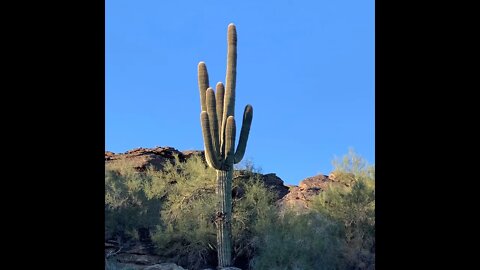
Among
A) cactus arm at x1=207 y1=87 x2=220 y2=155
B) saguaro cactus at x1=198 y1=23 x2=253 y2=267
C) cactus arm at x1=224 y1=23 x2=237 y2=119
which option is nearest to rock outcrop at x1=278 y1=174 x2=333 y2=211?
saguaro cactus at x1=198 y1=23 x2=253 y2=267

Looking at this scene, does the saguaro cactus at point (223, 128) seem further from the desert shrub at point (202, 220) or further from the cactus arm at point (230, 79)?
the desert shrub at point (202, 220)

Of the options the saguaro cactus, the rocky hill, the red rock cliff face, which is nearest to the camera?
the saguaro cactus

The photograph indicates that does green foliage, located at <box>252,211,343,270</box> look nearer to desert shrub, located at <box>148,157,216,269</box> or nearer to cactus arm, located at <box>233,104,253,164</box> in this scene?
desert shrub, located at <box>148,157,216,269</box>

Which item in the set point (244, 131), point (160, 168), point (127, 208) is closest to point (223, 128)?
point (244, 131)

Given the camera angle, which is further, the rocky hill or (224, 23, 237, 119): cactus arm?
Answer: the rocky hill

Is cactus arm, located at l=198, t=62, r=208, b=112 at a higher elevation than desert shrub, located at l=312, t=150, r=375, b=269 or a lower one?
higher

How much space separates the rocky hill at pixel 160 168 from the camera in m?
17.3

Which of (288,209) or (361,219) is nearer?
→ (361,219)

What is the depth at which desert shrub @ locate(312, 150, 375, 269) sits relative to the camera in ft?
53.1

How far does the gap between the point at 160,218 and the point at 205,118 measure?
4505 millimetres
